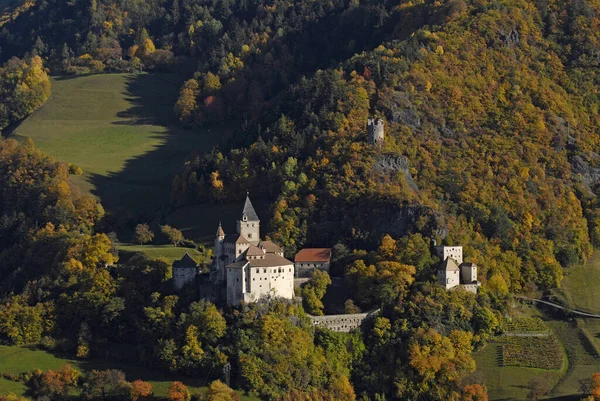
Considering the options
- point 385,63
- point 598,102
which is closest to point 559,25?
point 598,102

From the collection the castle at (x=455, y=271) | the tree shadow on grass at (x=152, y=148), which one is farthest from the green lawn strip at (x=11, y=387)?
the tree shadow on grass at (x=152, y=148)

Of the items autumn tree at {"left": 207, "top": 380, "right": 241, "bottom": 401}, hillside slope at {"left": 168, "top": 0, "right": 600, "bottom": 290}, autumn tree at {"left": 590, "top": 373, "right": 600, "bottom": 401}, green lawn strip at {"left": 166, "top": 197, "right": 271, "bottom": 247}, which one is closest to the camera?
autumn tree at {"left": 207, "top": 380, "right": 241, "bottom": 401}

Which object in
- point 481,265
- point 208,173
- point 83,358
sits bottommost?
point 83,358

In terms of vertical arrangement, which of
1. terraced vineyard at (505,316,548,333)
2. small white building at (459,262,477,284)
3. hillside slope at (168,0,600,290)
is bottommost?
terraced vineyard at (505,316,548,333)

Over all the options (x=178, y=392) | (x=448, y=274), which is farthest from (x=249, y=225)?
(x=178, y=392)

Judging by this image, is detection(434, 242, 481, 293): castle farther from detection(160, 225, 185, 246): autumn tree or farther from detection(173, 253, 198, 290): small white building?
detection(160, 225, 185, 246): autumn tree

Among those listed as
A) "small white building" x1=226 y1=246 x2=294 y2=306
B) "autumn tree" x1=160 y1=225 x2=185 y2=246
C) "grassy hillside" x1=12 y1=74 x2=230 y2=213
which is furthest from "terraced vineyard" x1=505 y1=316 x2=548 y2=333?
"grassy hillside" x1=12 y1=74 x2=230 y2=213

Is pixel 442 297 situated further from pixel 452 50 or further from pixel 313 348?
pixel 452 50

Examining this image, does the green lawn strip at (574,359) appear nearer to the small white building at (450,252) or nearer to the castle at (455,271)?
the castle at (455,271)
